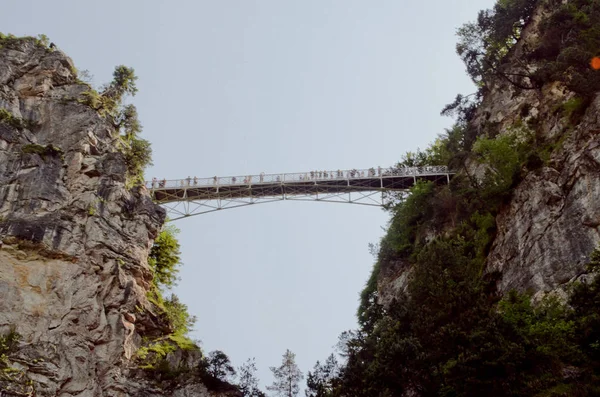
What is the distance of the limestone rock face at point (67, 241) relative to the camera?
83.5 feet

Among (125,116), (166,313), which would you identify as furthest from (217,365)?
(125,116)

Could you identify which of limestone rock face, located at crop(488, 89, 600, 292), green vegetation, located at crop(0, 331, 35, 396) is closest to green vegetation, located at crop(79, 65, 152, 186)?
green vegetation, located at crop(0, 331, 35, 396)

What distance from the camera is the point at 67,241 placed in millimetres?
27906

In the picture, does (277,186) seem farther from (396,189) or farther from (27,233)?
(27,233)

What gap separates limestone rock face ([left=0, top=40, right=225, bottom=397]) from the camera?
25.5m

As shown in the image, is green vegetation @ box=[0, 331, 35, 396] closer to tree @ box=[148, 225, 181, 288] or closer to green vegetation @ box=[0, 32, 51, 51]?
tree @ box=[148, 225, 181, 288]

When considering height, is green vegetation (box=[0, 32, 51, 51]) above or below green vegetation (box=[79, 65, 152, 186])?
above

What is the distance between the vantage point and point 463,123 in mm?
41281

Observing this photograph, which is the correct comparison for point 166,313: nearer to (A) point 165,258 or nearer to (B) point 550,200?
(A) point 165,258

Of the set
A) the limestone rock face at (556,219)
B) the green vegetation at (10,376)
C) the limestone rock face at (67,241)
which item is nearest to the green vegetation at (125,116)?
the limestone rock face at (67,241)

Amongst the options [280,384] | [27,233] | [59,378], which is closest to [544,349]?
[280,384]

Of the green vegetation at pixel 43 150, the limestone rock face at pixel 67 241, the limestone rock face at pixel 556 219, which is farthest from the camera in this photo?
the green vegetation at pixel 43 150

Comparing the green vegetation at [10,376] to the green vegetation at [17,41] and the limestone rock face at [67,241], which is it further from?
the green vegetation at [17,41]

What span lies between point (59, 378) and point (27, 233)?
21.9 ft
